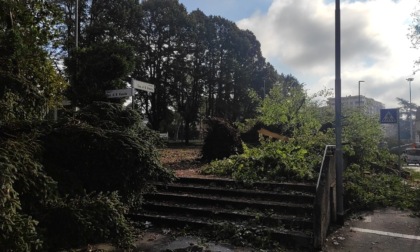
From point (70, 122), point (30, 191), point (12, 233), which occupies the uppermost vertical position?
point (70, 122)

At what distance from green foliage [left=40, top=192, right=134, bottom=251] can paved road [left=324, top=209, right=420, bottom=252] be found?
3767 mm

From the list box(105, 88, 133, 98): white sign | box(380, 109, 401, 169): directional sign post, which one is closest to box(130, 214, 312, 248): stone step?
box(105, 88, 133, 98): white sign

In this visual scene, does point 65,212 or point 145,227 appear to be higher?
point 65,212

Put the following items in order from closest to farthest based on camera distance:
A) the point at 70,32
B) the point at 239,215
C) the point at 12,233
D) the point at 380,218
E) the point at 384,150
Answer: the point at 12,233 < the point at 239,215 < the point at 380,218 < the point at 384,150 < the point at 70,32

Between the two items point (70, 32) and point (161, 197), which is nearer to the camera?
point (161, 197)

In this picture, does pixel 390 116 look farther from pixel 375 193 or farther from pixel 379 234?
pixel 379 234

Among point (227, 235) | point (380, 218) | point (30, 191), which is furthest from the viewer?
point (380, 218)

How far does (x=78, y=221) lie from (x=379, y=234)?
5.82 metres

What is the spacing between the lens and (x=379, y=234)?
7.13 meters

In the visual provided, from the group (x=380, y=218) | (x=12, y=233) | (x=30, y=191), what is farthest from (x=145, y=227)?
(x=380, y=218)

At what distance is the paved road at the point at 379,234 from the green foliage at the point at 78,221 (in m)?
3.77

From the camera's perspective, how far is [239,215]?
7.20m

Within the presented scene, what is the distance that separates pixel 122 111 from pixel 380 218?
21.6 feet

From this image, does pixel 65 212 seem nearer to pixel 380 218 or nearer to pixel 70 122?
pixel 70 122
